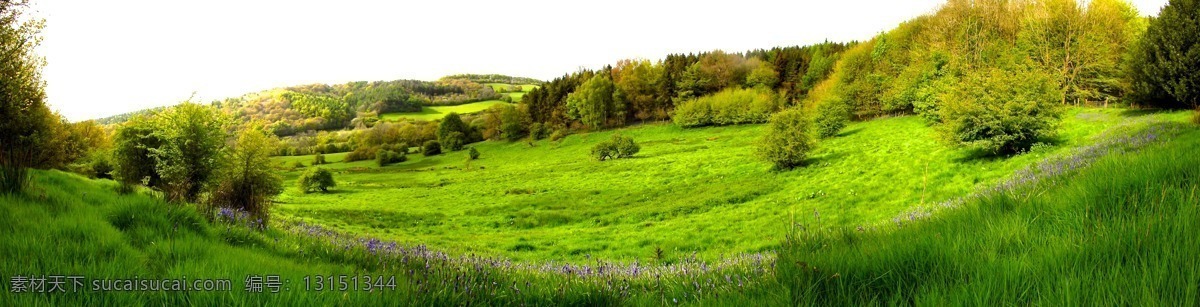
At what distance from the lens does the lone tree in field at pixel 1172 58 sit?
24.7 m

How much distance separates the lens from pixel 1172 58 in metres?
25.8

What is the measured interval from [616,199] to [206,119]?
22.3m

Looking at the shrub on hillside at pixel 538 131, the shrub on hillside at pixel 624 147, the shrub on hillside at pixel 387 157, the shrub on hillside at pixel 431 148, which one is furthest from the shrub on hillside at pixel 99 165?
the shrub on hillside at pixel 538 131

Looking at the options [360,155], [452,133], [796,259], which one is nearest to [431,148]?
[452,133]

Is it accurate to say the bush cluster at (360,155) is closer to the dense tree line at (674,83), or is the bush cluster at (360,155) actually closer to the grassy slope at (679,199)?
the dense tree line at (674,83)

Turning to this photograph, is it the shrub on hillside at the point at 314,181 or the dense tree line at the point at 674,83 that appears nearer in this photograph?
the shrub on hillside at the point at 314,181

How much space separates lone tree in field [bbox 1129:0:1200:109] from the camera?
24.7 meters

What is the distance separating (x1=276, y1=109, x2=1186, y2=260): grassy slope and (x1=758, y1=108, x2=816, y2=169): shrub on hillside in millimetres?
1075

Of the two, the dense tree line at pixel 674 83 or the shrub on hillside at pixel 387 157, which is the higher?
the dense tree line at pixel 674 83

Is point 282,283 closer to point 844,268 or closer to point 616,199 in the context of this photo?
point 844,268

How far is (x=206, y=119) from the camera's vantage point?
21.2 meters

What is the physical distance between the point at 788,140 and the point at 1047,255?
30642 mm

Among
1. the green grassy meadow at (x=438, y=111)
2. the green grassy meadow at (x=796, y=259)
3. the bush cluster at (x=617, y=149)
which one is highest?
the green grassy meadow at (x=438, y=111)

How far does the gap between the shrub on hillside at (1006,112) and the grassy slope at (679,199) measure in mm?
1131
